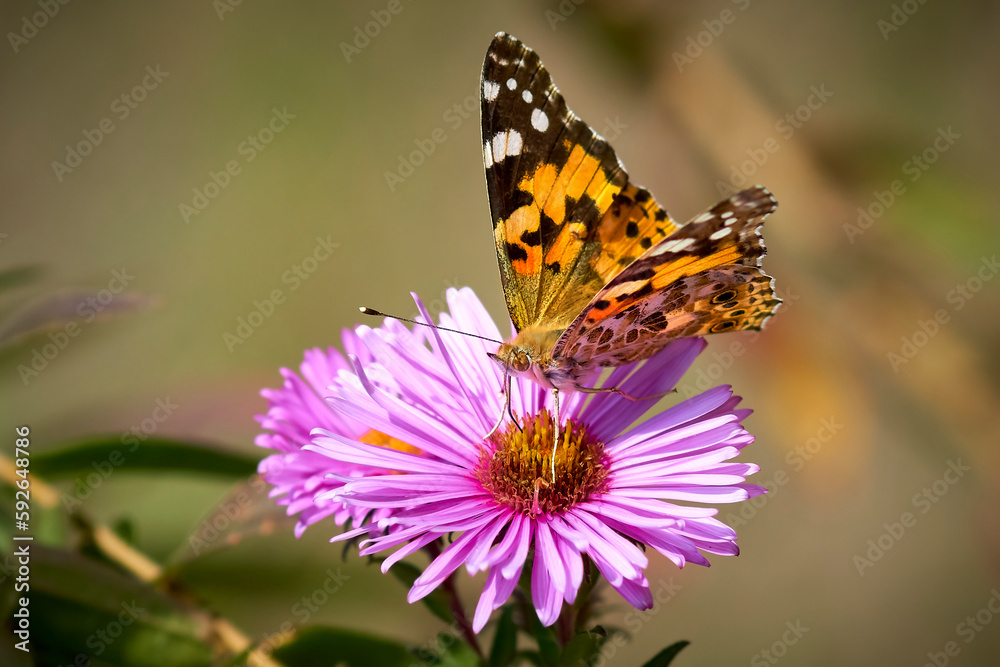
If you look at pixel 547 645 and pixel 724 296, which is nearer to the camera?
pixel 547 645

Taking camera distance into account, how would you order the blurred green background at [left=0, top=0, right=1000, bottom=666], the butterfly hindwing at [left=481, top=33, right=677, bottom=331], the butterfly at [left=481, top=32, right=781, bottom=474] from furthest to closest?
1. the blurred green background at [left=0, top=0, right=1000, bottom=666]
2. the butterfly hindwing at [left=481, top=33, right=677, bottom=331]
3. the butterfly at [left=481, top=32, right=781, bottom=474]

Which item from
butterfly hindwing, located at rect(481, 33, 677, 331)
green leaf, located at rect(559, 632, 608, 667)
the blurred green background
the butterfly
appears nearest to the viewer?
green leaf, located at rect(559, 632, 608, 667)

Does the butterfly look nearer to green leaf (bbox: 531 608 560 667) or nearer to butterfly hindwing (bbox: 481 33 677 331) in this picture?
butterfly hindwing (bbox: 481 33 677 331)

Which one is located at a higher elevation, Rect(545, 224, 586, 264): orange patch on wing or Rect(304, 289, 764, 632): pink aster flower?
Rect(545, 224, 586, 264): orange patch on wing

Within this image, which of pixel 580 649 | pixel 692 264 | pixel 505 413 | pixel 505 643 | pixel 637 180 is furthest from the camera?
pixel 637 180

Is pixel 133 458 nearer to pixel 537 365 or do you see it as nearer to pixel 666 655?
pixel 537 365

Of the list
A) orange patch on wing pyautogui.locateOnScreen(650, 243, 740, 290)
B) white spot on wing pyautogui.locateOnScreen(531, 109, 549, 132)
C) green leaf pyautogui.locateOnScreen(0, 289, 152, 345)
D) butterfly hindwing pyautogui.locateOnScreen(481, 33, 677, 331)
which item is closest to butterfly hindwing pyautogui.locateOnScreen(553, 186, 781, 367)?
orange patch on wing pyautogui.locateOnScreen(650, 243, 740, 290)

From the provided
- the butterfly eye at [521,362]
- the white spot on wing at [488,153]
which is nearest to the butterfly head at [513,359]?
the butterfly eye at [521,362]

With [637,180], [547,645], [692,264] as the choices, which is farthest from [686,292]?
[637,180]
